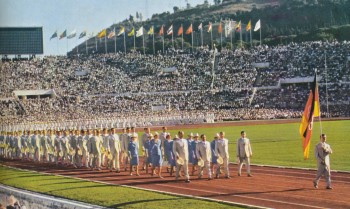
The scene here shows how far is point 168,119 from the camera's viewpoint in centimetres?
6431

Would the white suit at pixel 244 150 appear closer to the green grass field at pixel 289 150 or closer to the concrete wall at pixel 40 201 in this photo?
the green grass field at pixel 289 150

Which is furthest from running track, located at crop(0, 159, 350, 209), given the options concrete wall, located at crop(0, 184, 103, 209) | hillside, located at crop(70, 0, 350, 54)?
hillside, located at crop(70, 0, 350, 54)

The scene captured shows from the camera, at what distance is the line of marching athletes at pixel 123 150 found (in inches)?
811

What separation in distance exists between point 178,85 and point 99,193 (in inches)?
2689

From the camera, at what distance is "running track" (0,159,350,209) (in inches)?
613

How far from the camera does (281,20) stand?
→ 6890 inches

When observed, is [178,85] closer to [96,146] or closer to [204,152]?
[96,146]

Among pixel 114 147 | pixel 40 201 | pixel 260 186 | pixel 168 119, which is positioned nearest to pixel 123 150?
pixel 114 147

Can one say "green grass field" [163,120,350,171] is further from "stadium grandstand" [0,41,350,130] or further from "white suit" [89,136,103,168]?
"stadium grandstand" [0,41,350,130]

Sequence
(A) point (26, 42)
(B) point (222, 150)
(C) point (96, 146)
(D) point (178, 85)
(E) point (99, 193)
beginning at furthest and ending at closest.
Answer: (A) point (26, 42)
(D) point (178, 85)
(C) point (96, 146)
(B) point (222, 150)
(E) point (99, 193)

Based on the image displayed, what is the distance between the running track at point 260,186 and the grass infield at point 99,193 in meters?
0.78

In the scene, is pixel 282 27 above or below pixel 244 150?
above

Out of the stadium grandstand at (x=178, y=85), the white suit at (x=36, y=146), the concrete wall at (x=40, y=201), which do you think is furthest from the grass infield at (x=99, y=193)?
the stadium grandstand at (x=178, y=85)

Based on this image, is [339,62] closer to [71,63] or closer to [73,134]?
[71,63]
